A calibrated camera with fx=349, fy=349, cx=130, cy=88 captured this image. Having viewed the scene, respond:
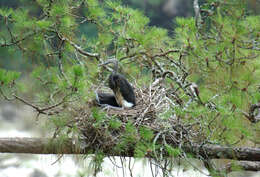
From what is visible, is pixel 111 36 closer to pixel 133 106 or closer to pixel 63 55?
pixel 63 55

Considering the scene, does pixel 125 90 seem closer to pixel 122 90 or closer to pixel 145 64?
pixel 122 90

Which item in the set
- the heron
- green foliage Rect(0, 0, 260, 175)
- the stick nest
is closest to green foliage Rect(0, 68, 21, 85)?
green foliage Rect(0, 0, 260, 175)

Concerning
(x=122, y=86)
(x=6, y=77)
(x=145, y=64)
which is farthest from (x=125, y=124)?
(x=145, y=64)

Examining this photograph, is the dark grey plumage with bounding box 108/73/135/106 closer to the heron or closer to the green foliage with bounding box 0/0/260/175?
the heron

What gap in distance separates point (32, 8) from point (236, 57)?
3.94 feet

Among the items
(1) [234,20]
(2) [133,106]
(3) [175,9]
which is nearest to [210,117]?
(1) [234,20]

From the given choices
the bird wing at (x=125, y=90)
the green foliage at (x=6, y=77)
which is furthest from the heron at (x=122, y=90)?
the green foliage at (x=6, y=77)

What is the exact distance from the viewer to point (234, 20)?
1.56 m

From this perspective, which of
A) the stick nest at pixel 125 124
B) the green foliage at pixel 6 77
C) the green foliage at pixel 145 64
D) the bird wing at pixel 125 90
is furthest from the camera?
the bird wing at pixel 125 90

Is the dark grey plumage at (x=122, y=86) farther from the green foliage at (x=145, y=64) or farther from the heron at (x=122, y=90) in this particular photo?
the green foliage at (x=145, y=64)

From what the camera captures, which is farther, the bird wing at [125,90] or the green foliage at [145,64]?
the bird wing at [125,90]

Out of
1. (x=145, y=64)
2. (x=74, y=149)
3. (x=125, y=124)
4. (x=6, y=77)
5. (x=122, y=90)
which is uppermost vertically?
(x=145, y=64)

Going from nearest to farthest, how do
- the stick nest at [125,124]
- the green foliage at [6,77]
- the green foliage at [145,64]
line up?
1. the green foliage at [6,77]
2. the green foliage at [145,64]
3. the stick nest at [125,124]

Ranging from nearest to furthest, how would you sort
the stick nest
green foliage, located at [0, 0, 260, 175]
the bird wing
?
green foliage, located at [0, 0, 260, 175] < the stick nest < the bird wing
